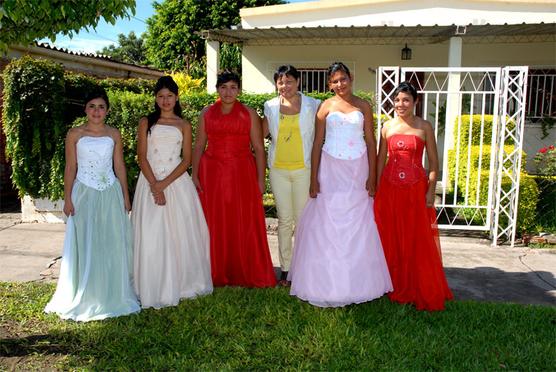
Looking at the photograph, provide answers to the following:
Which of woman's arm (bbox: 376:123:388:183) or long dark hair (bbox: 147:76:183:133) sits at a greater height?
long dark hair (bbox: 147:76:183:133)

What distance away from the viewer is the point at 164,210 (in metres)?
4.29

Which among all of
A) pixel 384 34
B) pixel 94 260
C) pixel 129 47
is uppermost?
pixel 129 47

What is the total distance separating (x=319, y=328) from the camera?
3797 millimetres

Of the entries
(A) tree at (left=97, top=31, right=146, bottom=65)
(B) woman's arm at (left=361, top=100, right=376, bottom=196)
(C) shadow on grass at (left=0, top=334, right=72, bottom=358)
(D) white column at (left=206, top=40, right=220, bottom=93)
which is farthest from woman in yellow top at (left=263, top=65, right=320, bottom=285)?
(A) tree at (left=97, top=31, right=146, bottom=65)

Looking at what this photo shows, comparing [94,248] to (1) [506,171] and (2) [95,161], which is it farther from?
(1) [506,171]

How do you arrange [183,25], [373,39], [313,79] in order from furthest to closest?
[183,25] < [313,79] < [373,39]

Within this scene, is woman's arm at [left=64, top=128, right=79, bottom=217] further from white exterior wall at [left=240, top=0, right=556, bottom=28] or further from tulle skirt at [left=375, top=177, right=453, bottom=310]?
white exterior wall at [left=240, top=0, right=556, bottom=28]

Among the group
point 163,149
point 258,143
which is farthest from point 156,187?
point 258,143

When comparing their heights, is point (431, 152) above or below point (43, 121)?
below

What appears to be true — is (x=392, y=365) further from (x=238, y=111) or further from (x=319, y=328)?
(x=238, y=111)

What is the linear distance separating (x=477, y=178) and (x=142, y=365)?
5306mm

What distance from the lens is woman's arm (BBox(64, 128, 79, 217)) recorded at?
13.3ft

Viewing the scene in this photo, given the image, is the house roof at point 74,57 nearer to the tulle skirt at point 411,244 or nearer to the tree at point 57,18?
the tree at point 57,18

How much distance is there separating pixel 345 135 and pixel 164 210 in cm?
166
